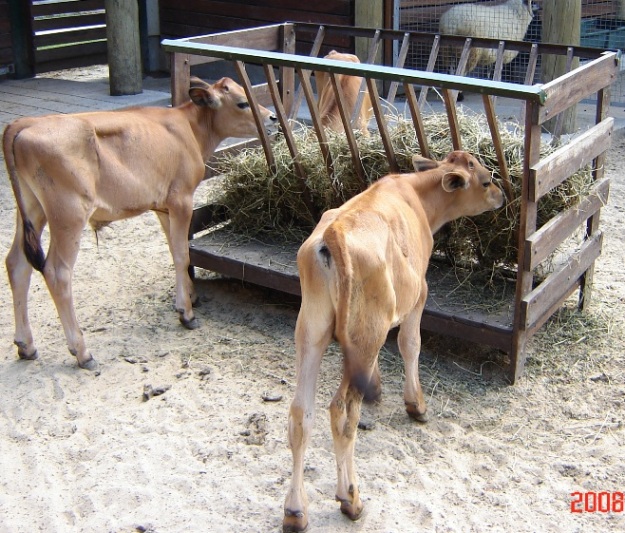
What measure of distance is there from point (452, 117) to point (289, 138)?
144 centimetres

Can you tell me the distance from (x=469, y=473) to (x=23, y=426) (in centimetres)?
263

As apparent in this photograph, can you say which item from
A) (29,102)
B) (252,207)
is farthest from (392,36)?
(29,102)

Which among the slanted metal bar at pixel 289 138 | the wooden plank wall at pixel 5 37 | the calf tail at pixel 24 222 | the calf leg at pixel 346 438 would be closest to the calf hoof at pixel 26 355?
the calf tail at pixel 24 222

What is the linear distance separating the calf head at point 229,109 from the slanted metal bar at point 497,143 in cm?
196

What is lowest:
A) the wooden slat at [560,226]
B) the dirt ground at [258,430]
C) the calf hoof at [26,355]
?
the dirt ground at [258,430]

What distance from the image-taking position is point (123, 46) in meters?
12.2

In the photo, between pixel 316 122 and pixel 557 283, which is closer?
pixel 557 283

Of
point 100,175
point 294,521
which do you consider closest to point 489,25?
point 100,175

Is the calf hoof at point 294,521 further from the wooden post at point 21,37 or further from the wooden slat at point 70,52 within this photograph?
the wooden slat at point 70,52

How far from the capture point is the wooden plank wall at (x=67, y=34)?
49.3 ft

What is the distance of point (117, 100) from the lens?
12.2m

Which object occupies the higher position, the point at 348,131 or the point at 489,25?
the point at 489,25

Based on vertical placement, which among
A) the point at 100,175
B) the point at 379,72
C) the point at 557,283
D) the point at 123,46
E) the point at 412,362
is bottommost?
the point at 412,362
